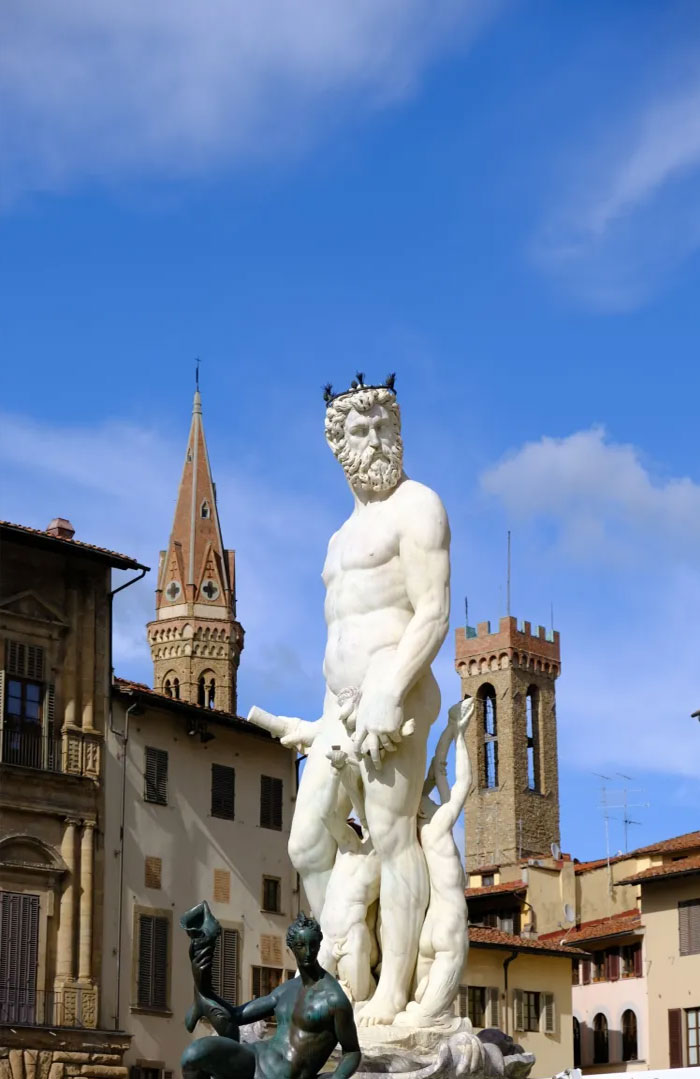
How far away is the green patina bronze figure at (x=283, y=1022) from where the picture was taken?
8.66 metres

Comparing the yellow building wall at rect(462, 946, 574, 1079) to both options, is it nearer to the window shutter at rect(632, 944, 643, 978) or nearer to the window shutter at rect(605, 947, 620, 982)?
the window shutter at rect(605, 947, 620, 982)

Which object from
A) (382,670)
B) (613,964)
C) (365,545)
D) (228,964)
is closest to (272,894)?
(228,964)

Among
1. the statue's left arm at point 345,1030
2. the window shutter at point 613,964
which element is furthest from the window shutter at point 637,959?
the statue's left arm at point 345,1030

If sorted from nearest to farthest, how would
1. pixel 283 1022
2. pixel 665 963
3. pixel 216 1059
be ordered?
pixel 216 1059 → pixel 283 1022 → pixel 665 963

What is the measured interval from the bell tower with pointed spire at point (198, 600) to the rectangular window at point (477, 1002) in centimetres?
5957

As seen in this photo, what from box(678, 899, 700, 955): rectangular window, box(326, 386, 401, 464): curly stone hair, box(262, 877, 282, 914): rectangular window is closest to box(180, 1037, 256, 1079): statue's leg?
box(326, 386, 401, 464): curly stone hair

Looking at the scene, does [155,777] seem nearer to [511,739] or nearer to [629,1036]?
[629,1036]

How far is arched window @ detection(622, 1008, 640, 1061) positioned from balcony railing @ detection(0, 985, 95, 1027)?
19221 mm

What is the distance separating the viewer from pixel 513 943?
49.8m

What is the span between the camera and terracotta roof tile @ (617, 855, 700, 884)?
49.6 metres

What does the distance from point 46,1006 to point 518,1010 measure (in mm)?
15851

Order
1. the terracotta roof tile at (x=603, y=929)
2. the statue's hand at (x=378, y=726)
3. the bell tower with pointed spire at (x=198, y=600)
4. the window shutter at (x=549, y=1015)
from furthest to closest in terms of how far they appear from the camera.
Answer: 1. the bell tower with pointed spire at (x=198, y=600)
2. the terracotta roof tile at (x=603, y=929)
3. the window shutter at (x=549, y=1015)
4. the statue's hand at (x=378, y=726)

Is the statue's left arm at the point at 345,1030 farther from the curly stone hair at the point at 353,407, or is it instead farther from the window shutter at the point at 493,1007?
the window shutter at the point at 493,1007

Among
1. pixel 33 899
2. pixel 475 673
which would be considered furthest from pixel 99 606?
pixel 475 673
